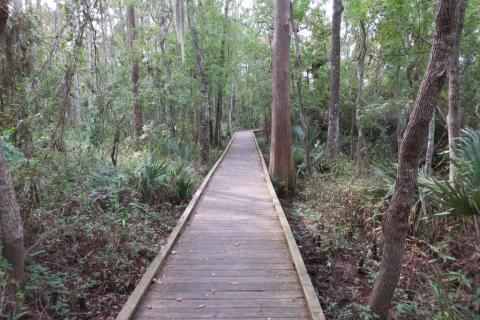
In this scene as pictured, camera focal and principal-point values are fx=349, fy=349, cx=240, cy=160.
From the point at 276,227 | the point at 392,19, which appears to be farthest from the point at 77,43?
the point at 392,19

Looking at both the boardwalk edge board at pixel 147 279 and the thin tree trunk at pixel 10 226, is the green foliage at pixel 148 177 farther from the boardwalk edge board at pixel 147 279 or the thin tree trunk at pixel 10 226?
the thin tree trunk at pixel 10 226

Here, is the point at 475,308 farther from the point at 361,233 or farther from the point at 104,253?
the point at 104,253

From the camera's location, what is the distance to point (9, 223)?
3.50 m

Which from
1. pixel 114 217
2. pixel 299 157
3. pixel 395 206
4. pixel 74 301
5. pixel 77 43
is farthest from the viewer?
pixel 299 157

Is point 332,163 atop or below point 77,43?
below

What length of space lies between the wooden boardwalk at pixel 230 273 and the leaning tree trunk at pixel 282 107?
2.60 m

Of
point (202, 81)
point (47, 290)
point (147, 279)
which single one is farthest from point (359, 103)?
point (47, 290)

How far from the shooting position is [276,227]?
6.08 m

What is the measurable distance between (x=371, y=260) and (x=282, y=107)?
18.6 ft

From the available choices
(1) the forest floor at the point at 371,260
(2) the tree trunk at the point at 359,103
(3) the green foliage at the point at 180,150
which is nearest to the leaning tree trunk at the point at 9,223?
(1) the forest floor at the point at 371,260

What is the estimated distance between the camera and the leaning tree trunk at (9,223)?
3420mm

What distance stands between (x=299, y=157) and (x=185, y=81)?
5.06 metres

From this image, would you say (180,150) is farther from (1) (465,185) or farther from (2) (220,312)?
(1) (465,185)

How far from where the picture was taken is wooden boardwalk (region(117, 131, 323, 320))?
3.55 m
